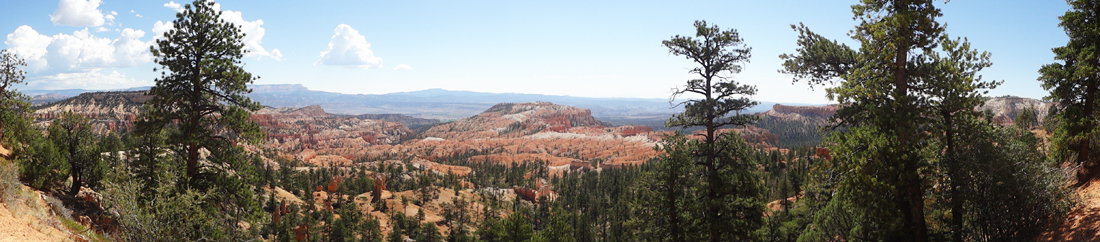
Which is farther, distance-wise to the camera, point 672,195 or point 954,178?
point 672,195

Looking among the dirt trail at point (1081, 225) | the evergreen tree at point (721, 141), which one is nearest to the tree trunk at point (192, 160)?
the evergreen tree at point (721, 141)

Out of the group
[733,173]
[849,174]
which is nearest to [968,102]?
[849,174]

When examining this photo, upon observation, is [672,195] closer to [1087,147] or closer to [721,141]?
[721,141]

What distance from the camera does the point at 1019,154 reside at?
438 inches

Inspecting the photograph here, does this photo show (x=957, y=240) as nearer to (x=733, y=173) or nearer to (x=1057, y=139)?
(x=733, y=173)

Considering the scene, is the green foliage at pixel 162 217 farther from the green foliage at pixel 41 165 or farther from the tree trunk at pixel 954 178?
the tree trunk at pixel 954 178

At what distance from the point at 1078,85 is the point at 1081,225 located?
7184mm

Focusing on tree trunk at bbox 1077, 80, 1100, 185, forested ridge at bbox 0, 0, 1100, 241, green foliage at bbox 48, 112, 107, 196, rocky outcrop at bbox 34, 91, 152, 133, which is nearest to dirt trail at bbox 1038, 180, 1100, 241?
forested ridge at bbox 0, 0, 1100, 241

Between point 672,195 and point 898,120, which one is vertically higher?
point 898,120

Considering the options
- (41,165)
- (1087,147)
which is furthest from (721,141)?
(41,165)

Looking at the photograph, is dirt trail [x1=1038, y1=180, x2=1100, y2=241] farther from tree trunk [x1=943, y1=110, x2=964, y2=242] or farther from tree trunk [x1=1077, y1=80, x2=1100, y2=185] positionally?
tree trunk [x1=1077, y1=80, x2=1100, y2=185]

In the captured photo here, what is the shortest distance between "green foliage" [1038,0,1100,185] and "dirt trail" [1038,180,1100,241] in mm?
3564

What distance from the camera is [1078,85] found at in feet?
48.5

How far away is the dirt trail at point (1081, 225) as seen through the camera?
32.5ft
